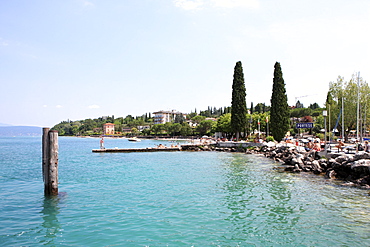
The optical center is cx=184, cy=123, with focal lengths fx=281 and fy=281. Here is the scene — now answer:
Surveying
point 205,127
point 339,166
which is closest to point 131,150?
point 339,166

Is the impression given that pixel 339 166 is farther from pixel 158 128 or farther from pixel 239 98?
pixel 158 128

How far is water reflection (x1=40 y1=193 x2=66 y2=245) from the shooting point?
9566 mm

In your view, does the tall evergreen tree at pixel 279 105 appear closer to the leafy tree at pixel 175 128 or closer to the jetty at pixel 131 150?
the jetty at pixel 131 150

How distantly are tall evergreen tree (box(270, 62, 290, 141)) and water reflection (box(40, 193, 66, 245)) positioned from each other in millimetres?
41880

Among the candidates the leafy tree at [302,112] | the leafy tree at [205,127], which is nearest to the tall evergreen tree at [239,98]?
the leafy tree at [205,127]

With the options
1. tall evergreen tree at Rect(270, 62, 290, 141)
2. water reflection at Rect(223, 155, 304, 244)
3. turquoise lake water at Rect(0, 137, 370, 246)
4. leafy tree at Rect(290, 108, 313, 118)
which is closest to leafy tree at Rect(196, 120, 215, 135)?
leafy tree at Rect(290, 108, 313, 118)

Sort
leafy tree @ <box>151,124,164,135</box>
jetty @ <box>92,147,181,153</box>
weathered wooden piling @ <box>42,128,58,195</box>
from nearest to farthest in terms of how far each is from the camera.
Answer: weathered wooden piling @ <box>42,128,58,195</box> → jetty @ <box>92,147,181,153</box> → leafy tree @ <box>151,124,164,135</box>

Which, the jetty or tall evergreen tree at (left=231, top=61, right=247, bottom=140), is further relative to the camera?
tall evergreen tree at (left=231, top=61, right=247, bottom=140)

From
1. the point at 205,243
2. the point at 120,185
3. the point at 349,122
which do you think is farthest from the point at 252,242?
the point at 349,122

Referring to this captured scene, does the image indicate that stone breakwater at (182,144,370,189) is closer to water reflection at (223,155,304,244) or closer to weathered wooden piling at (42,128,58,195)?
water reflection at (223,155,304,244)

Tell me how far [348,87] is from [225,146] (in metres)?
23.2

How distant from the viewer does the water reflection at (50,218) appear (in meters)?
9.57

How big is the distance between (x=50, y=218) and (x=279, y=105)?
44.8 meters

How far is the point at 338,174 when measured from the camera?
69.6 ft
